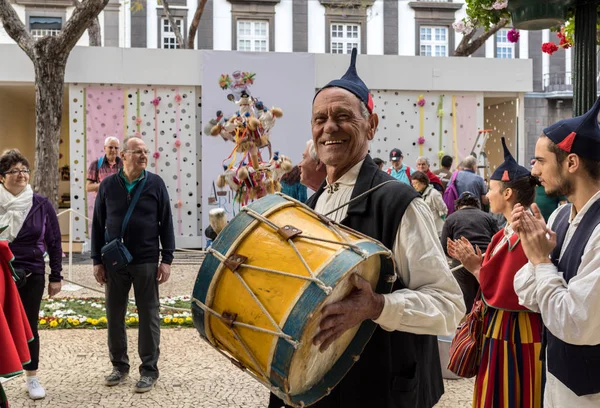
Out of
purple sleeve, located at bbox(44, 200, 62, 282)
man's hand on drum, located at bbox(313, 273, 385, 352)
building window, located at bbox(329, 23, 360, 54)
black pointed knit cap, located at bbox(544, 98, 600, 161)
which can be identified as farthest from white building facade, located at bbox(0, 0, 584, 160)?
man's hand on drum, located at bbox(313, 273, 385, 352)

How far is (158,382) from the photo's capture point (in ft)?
15.9

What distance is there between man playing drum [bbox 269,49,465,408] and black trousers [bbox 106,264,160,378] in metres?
3.05

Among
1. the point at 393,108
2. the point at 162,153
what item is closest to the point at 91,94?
the point at 162,153

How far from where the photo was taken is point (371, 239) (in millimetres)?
1766

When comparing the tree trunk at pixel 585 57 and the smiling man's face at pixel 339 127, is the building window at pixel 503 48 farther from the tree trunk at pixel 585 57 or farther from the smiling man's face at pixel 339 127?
the smiling man's face at pixel 339 127

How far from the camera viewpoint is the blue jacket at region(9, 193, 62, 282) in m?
4.63

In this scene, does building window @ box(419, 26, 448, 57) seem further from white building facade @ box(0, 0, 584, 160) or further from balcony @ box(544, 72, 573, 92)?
balcony @ box(544, 72, 573, 92)

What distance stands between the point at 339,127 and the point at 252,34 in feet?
75.7

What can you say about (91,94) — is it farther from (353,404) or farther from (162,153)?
(353,404)

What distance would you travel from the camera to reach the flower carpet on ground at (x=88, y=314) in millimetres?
6590

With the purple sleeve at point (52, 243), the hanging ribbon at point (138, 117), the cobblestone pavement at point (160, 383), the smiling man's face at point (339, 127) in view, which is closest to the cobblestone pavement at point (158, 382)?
the cobblestone pavement at point (160, 383)

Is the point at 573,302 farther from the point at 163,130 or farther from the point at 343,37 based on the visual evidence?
the point at 343,37

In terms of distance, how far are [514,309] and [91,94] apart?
10695 millimetres

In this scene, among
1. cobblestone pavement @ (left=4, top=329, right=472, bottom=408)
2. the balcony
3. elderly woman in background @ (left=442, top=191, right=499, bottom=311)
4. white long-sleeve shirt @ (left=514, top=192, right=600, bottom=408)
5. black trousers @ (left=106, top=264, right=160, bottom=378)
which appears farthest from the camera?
the balcony
